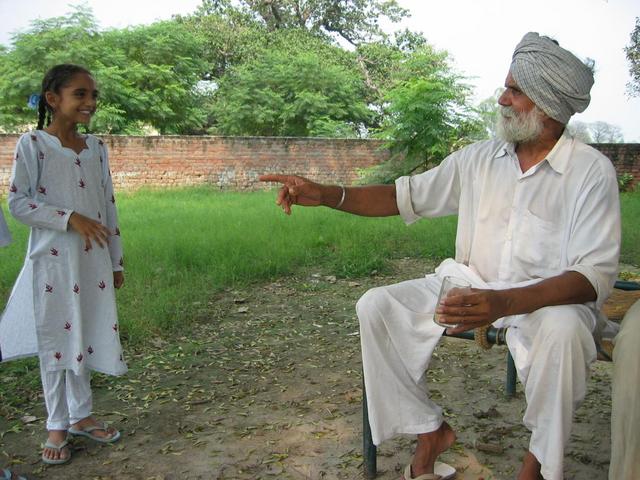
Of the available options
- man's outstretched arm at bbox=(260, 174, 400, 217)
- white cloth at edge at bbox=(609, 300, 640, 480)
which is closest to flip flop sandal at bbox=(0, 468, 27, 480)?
man's outstretched arm at bbox=(260, 174, 400, 217)

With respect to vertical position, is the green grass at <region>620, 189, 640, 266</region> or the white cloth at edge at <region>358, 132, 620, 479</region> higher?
the white cloth at edge at <region>358, 132, 620, 479</region>

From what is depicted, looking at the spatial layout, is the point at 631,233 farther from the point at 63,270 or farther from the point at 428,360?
the point at 63,270

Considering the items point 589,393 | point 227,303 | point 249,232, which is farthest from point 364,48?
point 589,393

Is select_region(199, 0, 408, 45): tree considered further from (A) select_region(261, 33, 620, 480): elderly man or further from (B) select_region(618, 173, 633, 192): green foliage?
(A) select_region(261, 33, 620, 480): elderly man

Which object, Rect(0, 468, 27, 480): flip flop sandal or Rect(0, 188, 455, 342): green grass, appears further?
Rect(0, 188, 455, 342): green grass

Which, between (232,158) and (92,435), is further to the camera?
(232,158)

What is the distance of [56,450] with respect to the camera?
263 centimetres

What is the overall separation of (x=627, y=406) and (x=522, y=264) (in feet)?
2.07

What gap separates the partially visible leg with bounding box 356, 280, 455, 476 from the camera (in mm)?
2250

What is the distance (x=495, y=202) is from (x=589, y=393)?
1.54 meters

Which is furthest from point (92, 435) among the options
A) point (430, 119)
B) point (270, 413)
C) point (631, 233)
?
point (430, 119)

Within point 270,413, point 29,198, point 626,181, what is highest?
point 29,198

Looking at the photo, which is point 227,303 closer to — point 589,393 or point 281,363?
point 281,363

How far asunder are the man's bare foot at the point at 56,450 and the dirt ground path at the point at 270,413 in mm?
63
